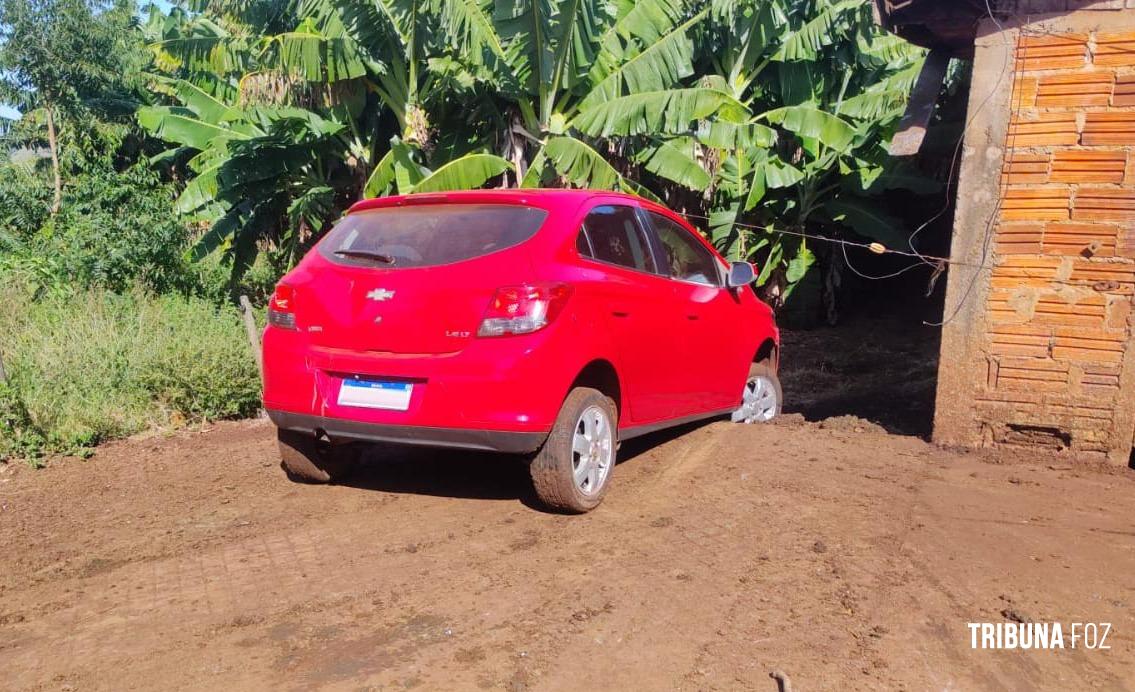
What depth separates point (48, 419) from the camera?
643 cm

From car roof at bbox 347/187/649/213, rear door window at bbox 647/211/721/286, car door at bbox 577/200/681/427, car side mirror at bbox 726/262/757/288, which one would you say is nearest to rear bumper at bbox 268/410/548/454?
car door at bbox 577/200/681/427

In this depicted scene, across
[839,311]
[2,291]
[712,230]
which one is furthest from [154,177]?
[839,311]

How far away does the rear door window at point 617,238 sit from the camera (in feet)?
16.5

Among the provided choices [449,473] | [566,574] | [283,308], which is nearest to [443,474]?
[449,473]

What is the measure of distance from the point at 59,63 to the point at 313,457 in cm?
1575

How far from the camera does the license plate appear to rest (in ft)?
14.7

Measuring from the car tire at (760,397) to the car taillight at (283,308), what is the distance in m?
3.59

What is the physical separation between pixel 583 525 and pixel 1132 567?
8.58 ft

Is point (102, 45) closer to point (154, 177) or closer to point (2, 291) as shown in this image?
point (154, 177)

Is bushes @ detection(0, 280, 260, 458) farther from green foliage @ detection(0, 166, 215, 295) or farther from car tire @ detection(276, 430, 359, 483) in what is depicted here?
green foliage @ detection(0, 166, 215, 295)

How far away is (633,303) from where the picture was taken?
16.8 feet

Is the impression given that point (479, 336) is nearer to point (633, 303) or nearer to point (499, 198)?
point (499, 198)

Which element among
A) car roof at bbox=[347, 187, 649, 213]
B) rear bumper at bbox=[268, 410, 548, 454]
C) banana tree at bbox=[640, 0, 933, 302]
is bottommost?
rear bumper at bbox=[268, 410, 548, 454]

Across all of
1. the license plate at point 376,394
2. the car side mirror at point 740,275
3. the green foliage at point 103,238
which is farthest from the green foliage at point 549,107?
the license plate at point 376,394
